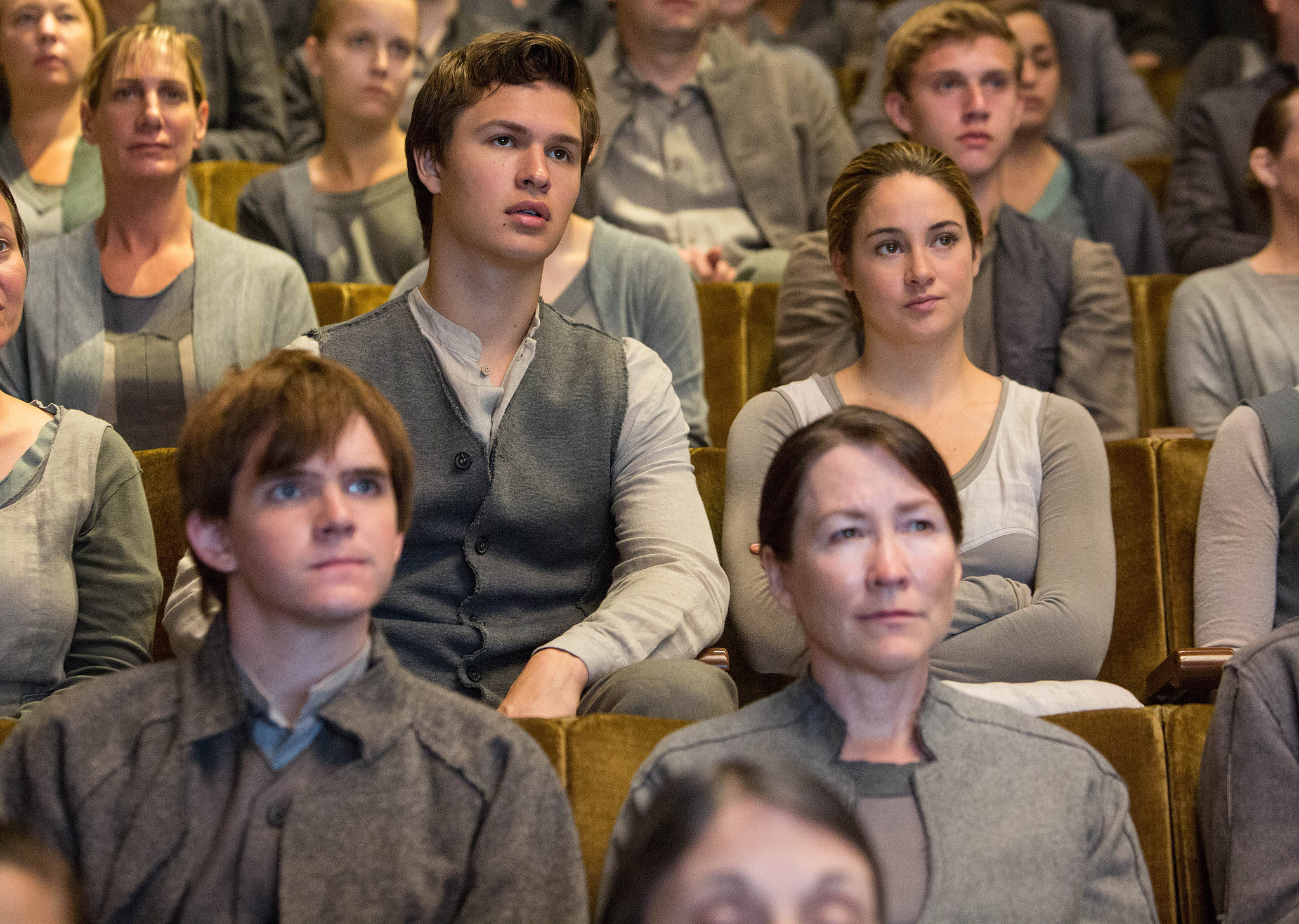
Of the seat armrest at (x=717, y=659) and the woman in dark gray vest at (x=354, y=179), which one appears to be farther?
the woman in dark gray vest at (x=354, y=179)

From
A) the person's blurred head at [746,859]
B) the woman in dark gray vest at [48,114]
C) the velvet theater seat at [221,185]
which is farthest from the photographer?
the velvet theater seat at [221,185]

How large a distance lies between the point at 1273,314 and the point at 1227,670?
75cm

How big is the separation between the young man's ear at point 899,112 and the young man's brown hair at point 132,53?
84 centimetres

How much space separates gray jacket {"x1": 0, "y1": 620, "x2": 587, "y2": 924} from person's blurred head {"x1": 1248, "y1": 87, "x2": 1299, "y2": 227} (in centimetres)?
123

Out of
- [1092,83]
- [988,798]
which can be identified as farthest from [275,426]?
[1092,83]

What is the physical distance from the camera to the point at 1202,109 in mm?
2068

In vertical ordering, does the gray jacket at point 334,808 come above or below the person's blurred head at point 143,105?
below

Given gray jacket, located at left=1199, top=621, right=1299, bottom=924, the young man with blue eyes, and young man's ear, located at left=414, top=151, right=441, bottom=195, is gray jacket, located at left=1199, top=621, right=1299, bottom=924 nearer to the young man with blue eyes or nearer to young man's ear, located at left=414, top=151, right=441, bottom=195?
the young man with blue eyes

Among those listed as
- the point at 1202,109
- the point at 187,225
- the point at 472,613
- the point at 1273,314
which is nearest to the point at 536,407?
the point at 472,613

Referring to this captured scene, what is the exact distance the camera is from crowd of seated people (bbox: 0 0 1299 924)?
2.55ft

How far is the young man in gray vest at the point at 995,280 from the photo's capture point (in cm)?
157

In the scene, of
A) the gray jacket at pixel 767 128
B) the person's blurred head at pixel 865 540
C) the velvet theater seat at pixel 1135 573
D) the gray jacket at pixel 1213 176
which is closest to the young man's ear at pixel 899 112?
the gray jacket at pixel 767 128

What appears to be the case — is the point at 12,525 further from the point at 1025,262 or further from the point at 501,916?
the point at 1025,262

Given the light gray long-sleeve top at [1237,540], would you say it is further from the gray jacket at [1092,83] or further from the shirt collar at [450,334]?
the gray jacket at [1092,83]
